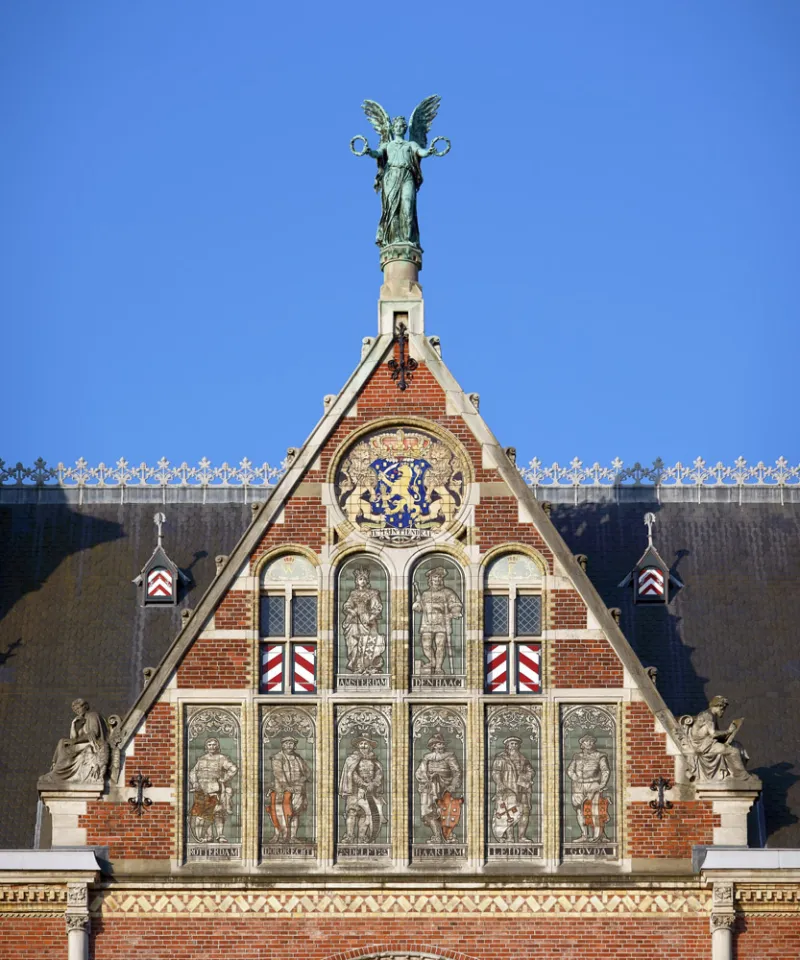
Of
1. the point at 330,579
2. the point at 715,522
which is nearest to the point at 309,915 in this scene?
the point at 330,579

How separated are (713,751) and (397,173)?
10.1 meters

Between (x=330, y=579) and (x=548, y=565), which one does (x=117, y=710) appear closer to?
(x=330, y=579)

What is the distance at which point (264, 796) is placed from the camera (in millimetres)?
39188

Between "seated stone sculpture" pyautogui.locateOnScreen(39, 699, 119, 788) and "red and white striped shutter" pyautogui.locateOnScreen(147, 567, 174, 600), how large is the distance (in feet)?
15.7

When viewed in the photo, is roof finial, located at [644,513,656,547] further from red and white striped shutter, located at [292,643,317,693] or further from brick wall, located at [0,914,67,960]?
brick wall, located at [0,914,67,960]

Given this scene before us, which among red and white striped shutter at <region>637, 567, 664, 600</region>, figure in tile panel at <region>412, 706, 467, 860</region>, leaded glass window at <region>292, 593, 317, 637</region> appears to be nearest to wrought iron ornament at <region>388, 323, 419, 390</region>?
leaded glass window at <region>292, 593, 317, 637</region>

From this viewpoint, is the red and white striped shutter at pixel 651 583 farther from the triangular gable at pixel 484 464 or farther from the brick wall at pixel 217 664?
the brick wall at pixel 217 664

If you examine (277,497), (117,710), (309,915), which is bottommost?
(309,915)

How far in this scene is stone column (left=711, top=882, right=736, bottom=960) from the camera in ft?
127

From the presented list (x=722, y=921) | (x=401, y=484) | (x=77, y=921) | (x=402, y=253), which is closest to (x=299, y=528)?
(x=401, y=484)

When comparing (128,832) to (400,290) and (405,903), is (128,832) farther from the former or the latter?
(400,290)

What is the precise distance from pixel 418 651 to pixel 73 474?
30.0ft

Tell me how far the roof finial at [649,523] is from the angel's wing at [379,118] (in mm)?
7971

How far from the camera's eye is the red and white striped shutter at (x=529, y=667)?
39562mm
